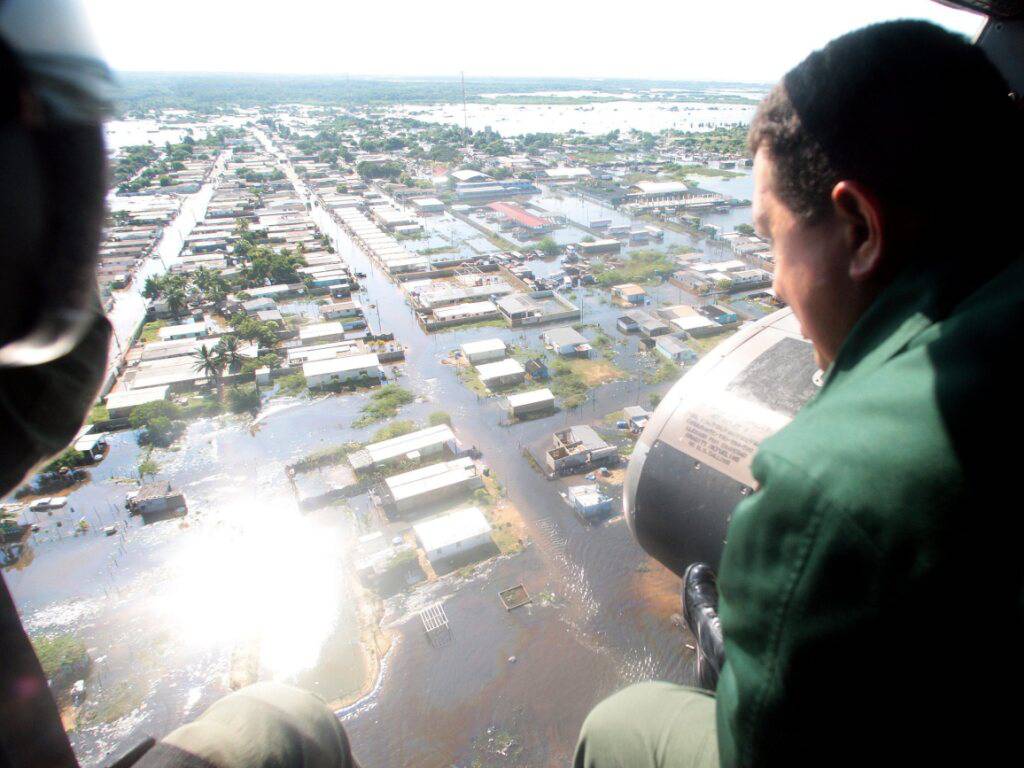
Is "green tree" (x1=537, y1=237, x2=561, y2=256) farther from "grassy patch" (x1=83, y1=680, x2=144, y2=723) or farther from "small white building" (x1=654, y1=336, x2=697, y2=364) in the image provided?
"grassy patch" (x1=83, y1=680, x2=144, y2=723)

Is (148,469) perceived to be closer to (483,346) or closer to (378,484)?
(378,484)

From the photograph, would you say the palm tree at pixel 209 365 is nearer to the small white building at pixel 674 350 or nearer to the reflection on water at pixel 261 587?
the reflection on water at pixel 261 587

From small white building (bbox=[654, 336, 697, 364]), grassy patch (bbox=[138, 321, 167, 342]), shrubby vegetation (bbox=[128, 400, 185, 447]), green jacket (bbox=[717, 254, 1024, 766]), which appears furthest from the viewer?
grassy patch (bbox=[138, 321, 167, 342])

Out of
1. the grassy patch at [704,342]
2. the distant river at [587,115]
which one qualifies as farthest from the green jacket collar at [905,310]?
the distant river at [587,115]

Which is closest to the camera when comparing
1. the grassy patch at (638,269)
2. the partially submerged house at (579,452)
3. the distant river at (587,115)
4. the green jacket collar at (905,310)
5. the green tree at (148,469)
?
the green jacket collar at (905,310)

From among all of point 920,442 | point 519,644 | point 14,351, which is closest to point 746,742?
point 920,442

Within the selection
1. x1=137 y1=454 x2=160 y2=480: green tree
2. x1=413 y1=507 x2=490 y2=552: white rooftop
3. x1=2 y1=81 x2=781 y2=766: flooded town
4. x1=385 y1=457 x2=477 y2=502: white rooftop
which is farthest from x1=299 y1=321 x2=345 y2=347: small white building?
x1=413 y1=507 x2=490 y2=552: white rooftop

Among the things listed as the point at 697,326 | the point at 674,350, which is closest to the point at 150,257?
the point at 674,350
